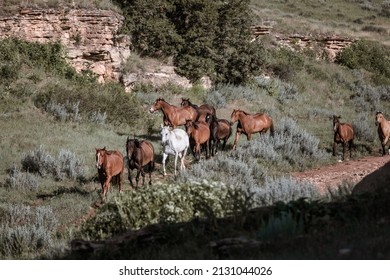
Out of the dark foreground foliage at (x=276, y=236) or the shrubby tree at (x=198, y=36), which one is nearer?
the dark foreground foliage at (x=276, y=236)

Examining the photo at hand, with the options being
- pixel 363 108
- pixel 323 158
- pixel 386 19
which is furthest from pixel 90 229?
pixel 386 19

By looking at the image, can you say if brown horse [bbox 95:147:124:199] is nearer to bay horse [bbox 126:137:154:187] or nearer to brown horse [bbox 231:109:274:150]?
bay horse [bbox 126:137:154:187]

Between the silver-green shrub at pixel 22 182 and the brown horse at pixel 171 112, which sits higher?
the brown horse at pixel 171 112

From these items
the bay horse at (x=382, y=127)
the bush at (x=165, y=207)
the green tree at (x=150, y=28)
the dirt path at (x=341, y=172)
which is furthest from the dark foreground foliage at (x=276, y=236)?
the green tree at (x=150, y=28)

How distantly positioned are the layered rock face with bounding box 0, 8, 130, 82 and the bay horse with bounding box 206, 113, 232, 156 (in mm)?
8445

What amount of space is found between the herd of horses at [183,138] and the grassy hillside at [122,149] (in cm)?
58

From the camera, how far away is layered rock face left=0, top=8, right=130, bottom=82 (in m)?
23.5

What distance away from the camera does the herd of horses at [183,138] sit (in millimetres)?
12267

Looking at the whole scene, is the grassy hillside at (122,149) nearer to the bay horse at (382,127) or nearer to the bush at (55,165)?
the bush at (55,165)

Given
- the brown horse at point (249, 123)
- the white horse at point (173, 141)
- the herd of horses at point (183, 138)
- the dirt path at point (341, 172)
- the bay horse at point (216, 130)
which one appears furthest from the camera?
the brown horse at point (249, 123)

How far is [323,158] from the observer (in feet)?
59.9

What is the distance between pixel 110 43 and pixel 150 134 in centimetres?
659

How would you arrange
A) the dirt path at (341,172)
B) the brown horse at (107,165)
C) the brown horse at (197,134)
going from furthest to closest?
the brown horse at (197,134), the dirt path at (341,172), the brown horse at (107,165)

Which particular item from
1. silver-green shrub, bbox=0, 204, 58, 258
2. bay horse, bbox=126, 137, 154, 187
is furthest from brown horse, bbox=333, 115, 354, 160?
silver-green shrub, bbox=0, 204, 58, 258
